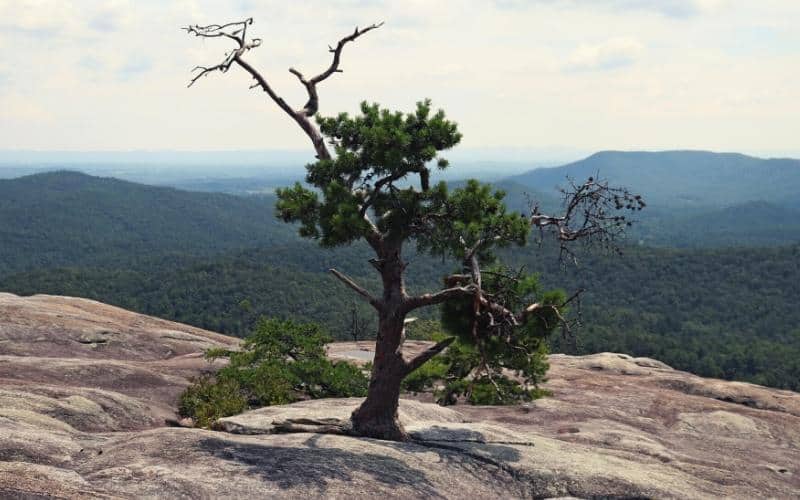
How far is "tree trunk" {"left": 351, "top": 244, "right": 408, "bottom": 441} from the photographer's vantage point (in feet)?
61.6

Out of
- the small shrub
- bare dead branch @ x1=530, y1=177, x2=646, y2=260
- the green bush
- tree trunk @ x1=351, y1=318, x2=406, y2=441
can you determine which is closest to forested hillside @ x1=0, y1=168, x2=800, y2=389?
the green bush

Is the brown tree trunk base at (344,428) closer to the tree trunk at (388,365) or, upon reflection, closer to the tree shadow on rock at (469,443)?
the tree trunk at (388,365)

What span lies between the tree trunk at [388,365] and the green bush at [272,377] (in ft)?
21.1

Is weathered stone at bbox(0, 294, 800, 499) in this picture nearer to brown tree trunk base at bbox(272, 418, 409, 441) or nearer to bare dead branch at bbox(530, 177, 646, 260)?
brown tree trunk base at bbox(272, 418, 409, 441)

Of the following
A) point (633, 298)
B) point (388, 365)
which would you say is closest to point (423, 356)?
point (388, 365)

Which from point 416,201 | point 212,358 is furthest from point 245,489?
point 212,358

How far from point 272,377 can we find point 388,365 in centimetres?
1040

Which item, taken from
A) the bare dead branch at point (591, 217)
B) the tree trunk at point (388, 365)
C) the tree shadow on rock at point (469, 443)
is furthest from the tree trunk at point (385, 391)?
the bare dead branch at point (591, 217)

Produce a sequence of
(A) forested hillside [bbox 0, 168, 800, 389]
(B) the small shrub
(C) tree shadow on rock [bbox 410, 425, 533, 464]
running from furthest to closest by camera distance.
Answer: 1. (A) forested hillside [bbox 0, 168, 800, 389]
2. (B) the small shrub
3. (C) tree shadow on rock [bbox 410, 425, 533, 464]

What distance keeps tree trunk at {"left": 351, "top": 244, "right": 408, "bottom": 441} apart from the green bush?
6.44 meters

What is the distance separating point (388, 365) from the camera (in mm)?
18969

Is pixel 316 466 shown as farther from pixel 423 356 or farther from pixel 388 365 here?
pixel 423 356

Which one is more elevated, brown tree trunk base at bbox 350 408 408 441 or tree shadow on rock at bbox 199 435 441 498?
tree shadow on rock at bbox 199 435 441 498

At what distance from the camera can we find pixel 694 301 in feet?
559
